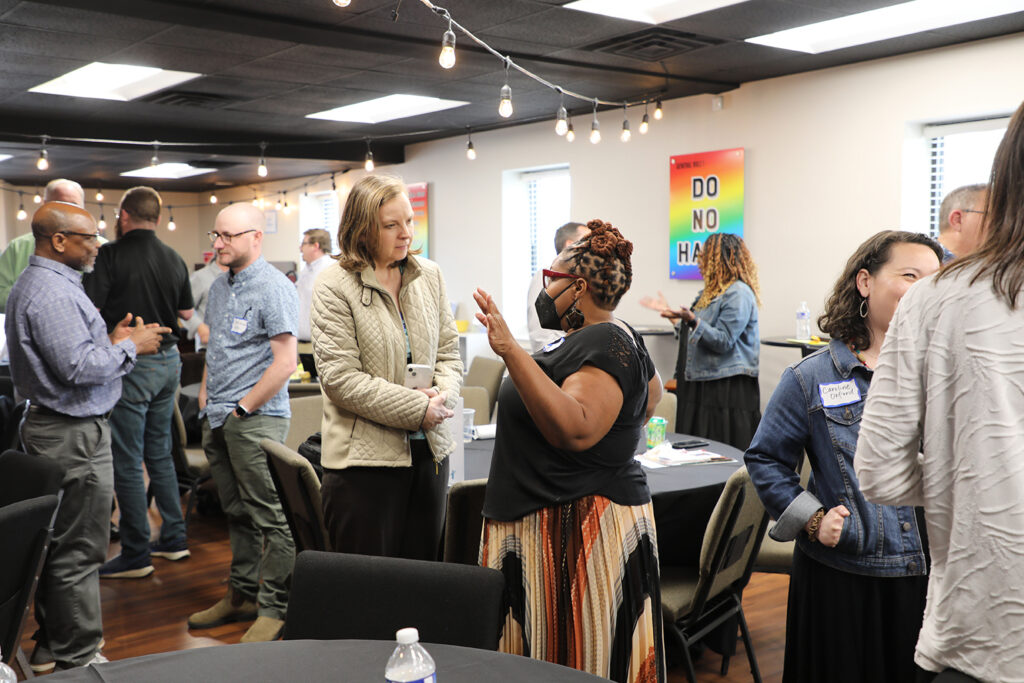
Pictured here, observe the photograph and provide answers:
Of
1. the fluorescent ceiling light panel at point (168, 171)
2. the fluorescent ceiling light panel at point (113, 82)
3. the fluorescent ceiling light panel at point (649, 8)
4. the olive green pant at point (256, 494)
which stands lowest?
the olive green pant at point (256, 494)

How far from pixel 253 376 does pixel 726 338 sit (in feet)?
9.34

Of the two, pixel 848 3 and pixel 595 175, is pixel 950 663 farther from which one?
pixel 595 175

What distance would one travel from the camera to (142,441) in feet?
13.7

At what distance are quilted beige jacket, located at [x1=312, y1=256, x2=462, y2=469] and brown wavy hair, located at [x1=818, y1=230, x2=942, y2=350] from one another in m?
1.12

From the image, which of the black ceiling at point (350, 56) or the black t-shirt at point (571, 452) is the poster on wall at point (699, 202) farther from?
the black t-shirt at point (571, 452)

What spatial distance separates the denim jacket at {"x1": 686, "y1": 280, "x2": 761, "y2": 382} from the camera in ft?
16.9

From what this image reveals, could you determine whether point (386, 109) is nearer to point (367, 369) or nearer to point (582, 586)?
point (367, 369)

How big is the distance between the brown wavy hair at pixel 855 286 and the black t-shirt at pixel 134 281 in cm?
316

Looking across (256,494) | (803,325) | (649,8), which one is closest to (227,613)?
(256,494)

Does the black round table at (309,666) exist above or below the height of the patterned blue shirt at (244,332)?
below

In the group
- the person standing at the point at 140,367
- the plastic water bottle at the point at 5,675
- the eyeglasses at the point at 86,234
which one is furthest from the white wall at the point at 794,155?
the plastic water bottle at the point at 5,675

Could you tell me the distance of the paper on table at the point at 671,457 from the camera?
330cm

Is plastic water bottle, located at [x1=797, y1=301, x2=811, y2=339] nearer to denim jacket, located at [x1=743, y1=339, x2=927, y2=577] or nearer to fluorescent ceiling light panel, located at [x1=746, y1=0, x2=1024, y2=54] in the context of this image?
fluorescent ceiling light panel, located at [x1=746, y1=0, x2=1024, y2=54]

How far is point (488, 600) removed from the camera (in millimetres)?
1654
